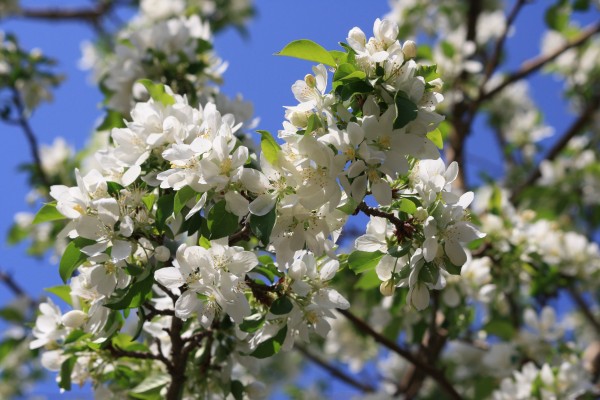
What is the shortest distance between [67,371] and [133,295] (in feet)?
1.57

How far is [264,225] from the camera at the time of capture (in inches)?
59.4

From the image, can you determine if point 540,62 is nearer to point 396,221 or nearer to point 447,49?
point 447,49

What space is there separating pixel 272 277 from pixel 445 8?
4391 millimetres

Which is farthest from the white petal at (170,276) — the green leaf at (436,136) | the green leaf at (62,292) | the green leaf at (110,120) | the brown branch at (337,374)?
the brown branch at (337,374)

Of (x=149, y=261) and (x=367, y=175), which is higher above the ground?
(x=367, y=175)

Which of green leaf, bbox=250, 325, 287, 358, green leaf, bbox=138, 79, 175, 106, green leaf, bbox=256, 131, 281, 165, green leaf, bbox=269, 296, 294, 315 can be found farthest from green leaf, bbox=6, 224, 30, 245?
green leaf, bbox=256, 131, 281, 165

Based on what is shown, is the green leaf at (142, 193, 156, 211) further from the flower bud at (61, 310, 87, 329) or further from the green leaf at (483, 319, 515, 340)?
the green leaf at (483, 319, 515, 340)

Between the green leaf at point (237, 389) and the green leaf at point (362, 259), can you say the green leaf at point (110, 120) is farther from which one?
the green leaf at point (362, 259)

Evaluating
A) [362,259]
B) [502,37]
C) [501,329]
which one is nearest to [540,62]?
[502,37]

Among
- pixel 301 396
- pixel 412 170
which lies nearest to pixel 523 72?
pixel 301 396

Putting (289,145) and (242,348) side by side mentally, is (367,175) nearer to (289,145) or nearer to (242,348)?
(289,145)

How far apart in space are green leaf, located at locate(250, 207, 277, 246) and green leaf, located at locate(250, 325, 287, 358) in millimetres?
357

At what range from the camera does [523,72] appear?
4797 millimetres

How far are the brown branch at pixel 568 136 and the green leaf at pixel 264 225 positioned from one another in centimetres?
363
